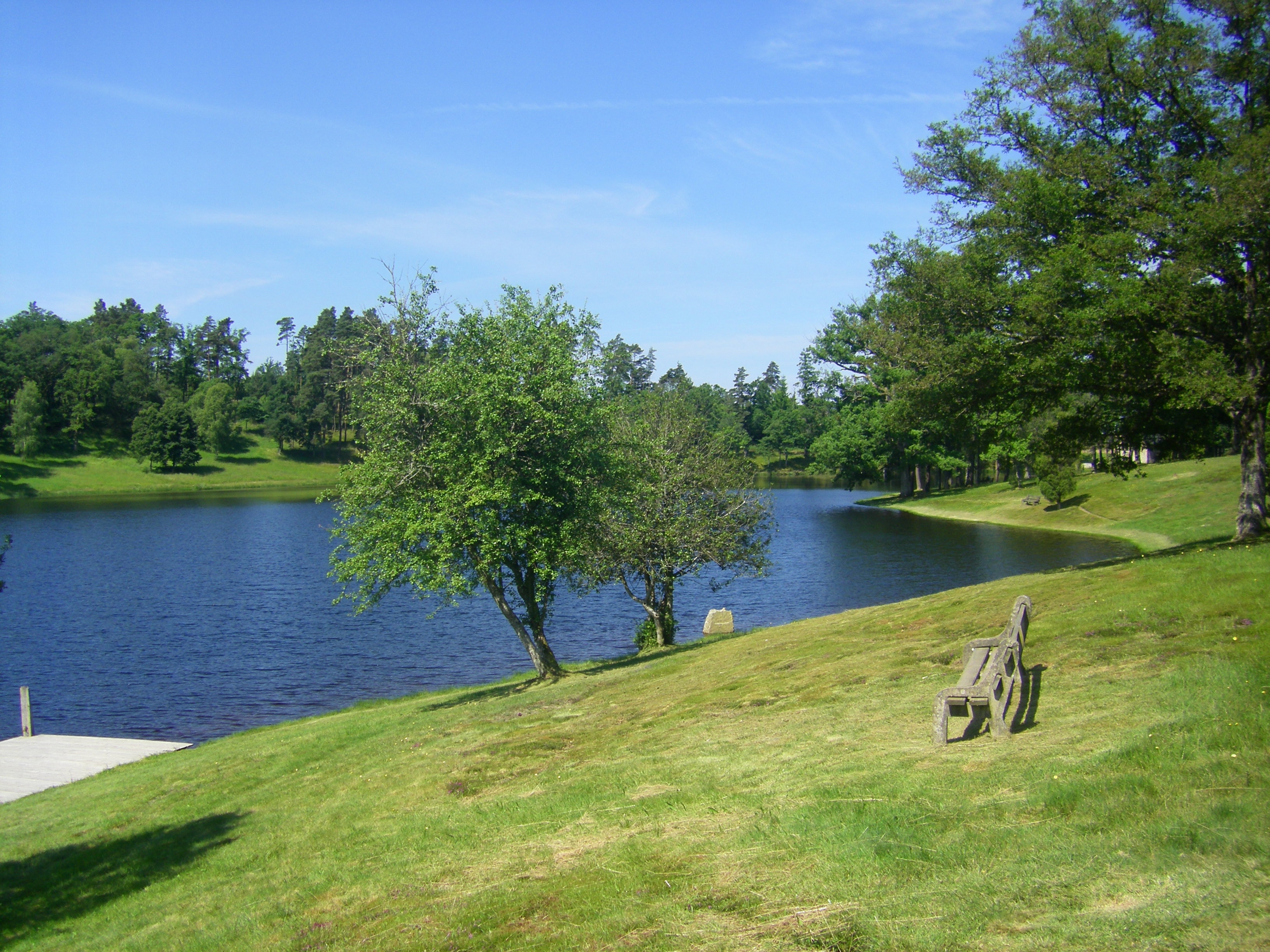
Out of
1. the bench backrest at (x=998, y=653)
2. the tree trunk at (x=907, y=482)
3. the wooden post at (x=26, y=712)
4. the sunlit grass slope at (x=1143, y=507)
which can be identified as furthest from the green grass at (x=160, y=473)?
the bench backrest at (x=998, y=653)

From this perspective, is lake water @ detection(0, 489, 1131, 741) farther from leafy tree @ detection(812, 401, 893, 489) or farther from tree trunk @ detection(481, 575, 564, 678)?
leafy tree @ detection(812, 401, 893, 489)

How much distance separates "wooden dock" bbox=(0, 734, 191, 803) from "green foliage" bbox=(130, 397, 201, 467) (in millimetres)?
108403

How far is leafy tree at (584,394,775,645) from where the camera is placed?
33.1 meters

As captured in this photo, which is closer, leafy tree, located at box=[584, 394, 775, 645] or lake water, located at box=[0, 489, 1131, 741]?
lake water, located at box=[0, 489, 1131, 741]

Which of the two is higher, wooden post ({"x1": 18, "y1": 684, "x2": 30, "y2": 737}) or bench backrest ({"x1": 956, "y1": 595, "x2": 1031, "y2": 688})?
bench backrest ({"x1": 956, "y1": 595, "x2": 1031, "y2": 688})

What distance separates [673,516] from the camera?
112 feet

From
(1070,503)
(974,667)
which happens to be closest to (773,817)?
(974,667)

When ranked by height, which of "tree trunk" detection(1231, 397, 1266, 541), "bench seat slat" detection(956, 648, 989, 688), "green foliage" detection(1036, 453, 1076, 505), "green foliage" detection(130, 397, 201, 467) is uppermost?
"green foliage" detection(130, 397, 201, 467)

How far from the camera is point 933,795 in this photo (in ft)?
29.9

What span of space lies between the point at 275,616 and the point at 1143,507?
58.1 metres

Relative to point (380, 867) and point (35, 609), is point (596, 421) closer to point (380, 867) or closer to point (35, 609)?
point (380, 867)

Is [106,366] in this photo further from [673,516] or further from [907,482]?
[673,516]

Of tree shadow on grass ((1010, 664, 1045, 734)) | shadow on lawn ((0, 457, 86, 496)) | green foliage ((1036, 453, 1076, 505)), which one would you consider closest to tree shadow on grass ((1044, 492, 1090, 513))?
green foliage ((1036, 453, 1076, 505))

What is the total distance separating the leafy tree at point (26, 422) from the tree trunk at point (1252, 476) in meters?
135
